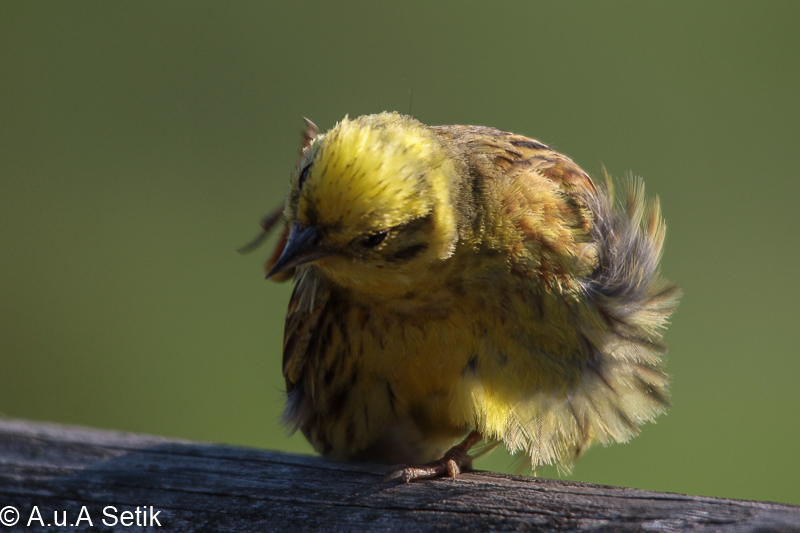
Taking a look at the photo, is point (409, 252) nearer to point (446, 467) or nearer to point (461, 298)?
point (461, 298)

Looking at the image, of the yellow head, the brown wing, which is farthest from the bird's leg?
the brown wing

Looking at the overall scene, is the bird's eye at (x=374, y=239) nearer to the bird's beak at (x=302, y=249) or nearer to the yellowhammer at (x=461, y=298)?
the yellowhammer at (x=461, y=298)

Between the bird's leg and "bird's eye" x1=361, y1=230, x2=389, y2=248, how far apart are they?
734mm

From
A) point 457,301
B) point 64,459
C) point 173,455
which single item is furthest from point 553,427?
point 64,459

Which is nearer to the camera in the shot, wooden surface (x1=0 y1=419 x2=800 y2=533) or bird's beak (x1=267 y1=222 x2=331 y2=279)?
wooden surface (x1=0 y1=419 x2=800 y2=533)

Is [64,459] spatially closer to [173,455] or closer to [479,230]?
[173,455]

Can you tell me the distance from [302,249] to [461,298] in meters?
0.63

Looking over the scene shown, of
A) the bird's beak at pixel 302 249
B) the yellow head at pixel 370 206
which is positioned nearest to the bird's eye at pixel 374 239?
the yellow head at pixel 370 206

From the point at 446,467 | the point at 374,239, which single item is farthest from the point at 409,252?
the point at 446,467

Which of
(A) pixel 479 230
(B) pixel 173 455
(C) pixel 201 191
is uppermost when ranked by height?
(C) pixel 201 191

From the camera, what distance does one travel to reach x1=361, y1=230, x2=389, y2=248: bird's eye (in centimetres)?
238

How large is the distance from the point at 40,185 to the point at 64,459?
6106 millimetres

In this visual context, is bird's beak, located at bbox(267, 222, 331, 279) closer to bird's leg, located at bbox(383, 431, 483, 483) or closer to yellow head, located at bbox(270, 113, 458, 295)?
yellow head, located at bbox(270, 113, 458, 295)

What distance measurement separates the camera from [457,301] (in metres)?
2.75
